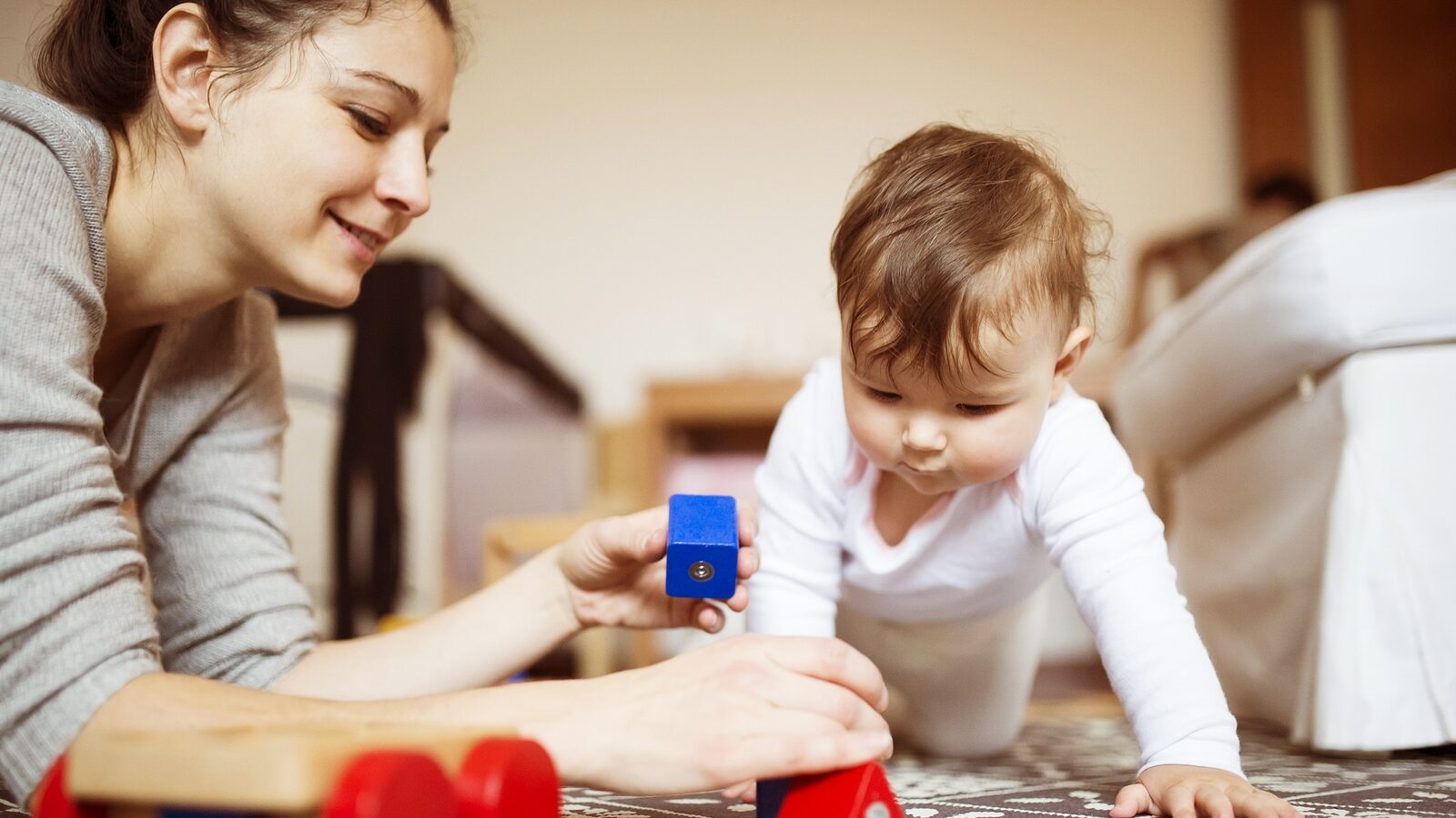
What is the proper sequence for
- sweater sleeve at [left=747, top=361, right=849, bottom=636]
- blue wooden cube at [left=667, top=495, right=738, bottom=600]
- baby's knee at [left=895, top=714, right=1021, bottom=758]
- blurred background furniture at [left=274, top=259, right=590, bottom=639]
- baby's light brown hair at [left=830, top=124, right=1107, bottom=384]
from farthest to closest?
blurred background furniture at [left=274, top=259, right=590, bottom=639] < baby's knee at [left=895, top=714, right=1021, bottom=758] < sweater sleeve at [left=747, top=361, right=849, bottom=636] < baby's light brown hair at [left=830, top=124, right=1107, bottom=384] < blue wooden cube at [left=667, top=495, right=738, bottom=600]

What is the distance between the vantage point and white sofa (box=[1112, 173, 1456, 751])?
899mm

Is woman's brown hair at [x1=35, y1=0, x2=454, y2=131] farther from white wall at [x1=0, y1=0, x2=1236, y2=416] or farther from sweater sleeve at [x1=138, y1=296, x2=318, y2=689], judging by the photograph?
white wall at [x1=0, y1=0, x2=1236, y2=416]

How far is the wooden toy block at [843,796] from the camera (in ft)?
1.56

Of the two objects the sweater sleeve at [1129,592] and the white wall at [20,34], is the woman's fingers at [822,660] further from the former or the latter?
the white wall at [20,34]

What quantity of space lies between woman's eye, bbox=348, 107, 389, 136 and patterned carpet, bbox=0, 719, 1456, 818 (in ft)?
1.62

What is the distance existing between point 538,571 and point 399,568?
702 mm

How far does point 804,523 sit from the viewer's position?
88 centimetres

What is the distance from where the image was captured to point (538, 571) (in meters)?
0.78

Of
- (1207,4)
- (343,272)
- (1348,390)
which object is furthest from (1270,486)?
(1207,4)

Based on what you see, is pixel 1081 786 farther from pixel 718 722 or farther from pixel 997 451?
pixel 718 722

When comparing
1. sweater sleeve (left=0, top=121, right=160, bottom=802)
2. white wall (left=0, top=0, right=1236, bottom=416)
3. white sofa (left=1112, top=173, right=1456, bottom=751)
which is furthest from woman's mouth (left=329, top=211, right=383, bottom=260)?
white wall (left=0, top=0, right=1236, bottom=416)

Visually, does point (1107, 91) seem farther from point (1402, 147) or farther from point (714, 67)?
point (714, 67)

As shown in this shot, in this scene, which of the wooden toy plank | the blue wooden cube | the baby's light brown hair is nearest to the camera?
the wooden toy plank

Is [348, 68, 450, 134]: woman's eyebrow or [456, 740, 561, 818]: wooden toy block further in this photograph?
[348, 68, 450, 134]: woman's eyebrow
